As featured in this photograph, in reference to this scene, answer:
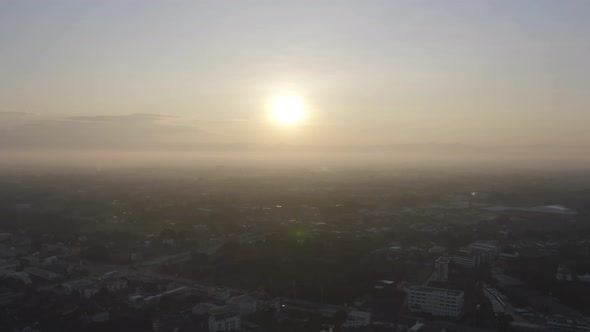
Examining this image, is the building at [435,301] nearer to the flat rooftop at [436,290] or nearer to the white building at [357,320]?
the flat rooftop at [436,290]

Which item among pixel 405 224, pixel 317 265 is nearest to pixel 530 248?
pixel 405 224

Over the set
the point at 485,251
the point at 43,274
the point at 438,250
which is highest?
the point at 485,251

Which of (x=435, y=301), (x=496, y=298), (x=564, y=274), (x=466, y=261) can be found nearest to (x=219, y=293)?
(x=435, y=301)

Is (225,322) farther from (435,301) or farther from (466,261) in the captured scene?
(466,261)

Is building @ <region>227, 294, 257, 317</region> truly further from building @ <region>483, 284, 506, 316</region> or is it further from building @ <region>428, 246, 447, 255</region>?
building @ <region>428, 246, 447, 255</region>

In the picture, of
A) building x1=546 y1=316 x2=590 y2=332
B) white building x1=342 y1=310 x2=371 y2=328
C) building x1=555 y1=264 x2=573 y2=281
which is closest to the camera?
building x1=546 y1=316 x2=590 y2=332

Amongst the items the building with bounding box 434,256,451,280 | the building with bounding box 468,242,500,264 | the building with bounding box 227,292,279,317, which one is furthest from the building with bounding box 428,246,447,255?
the building with bounding box 227,292,279,317

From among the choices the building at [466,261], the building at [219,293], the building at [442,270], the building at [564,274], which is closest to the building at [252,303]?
the building at [219,293]
